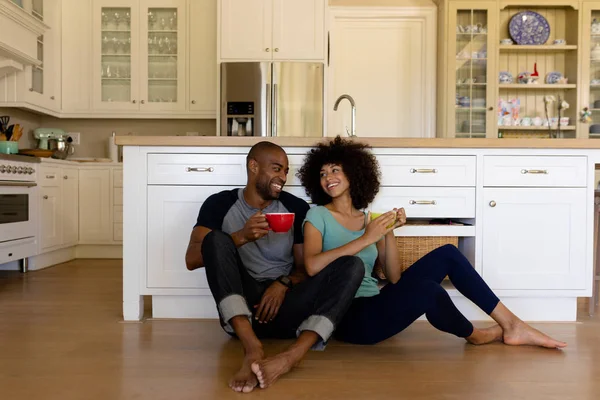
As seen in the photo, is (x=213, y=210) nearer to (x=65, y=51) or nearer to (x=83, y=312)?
(x=83, y=312)

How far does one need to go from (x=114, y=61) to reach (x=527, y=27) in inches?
149

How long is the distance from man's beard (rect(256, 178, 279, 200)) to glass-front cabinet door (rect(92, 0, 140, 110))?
11.1 feet

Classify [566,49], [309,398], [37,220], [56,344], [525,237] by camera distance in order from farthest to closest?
[566,49] → [37,220] → [525,237] → [56,344] → [309,398]

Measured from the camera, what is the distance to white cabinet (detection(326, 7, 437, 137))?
5.23 m

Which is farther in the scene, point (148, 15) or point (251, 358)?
point (148, 15)

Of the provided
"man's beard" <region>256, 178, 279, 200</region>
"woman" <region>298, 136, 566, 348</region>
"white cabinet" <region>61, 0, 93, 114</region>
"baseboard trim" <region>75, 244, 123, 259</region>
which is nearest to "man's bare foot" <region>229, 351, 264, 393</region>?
"woman" <region>298, 136, 566, 348</region>

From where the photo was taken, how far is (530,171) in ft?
8.46

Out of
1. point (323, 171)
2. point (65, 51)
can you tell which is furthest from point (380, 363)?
point (65, 51)

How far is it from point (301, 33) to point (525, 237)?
9.28ft

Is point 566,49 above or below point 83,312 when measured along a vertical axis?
above

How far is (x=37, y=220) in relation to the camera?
4.29 metres

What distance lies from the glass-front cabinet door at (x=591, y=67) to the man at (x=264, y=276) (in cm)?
381

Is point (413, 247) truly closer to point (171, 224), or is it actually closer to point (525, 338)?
point (525, 338)

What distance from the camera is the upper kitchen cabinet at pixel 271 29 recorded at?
470cm
